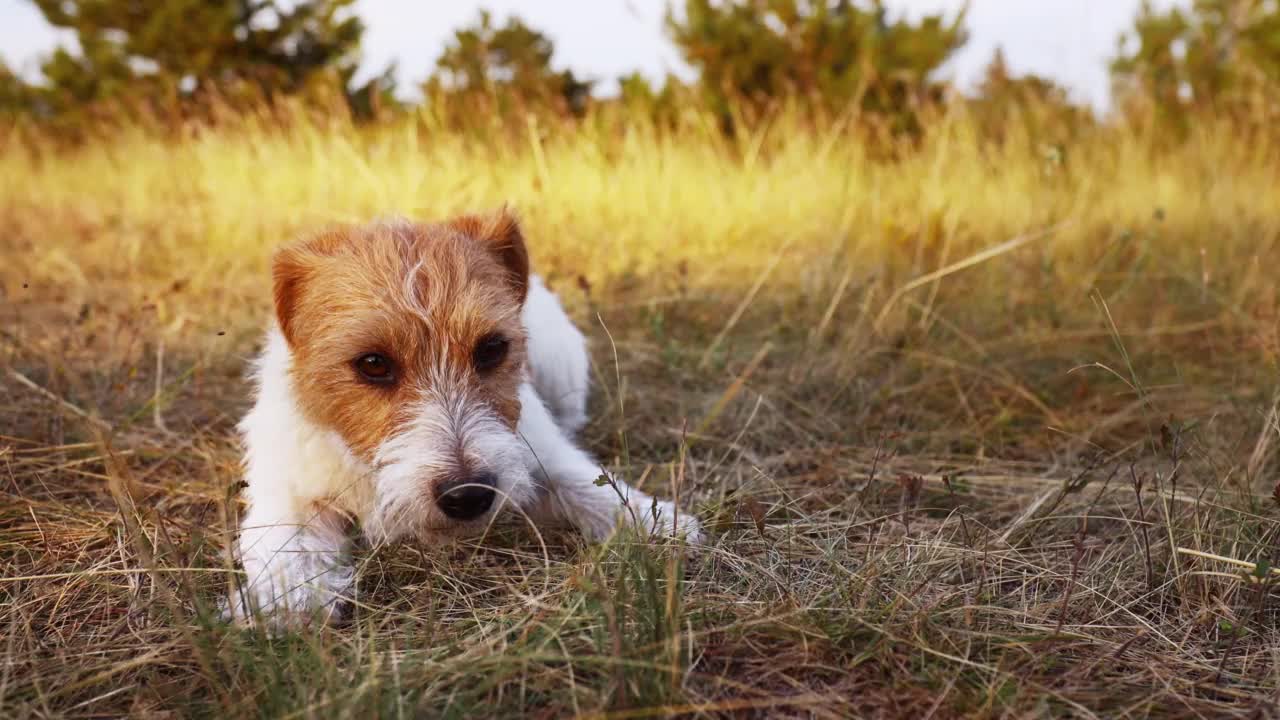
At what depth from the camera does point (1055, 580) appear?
6.88ft

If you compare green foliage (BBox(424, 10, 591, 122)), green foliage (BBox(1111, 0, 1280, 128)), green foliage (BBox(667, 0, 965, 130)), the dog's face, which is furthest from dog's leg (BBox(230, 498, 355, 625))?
green foliage (BBox(667, 0, 965, 130))

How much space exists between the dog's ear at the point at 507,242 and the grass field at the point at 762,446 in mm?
676

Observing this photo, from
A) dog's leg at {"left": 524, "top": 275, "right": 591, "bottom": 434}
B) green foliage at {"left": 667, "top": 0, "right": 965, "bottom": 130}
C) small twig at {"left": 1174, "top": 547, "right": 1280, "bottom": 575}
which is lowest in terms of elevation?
small twig at {"left": 1174, "top": 547, "right": 1280, "bottom": 575}

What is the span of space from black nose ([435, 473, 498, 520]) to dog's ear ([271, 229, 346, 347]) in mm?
783

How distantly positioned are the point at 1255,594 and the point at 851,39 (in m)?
15.5

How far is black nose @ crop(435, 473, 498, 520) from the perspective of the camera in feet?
6.63

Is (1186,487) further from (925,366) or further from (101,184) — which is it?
(101,184)

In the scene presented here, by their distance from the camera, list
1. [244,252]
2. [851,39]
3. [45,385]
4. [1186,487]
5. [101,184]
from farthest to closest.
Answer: [851,39], [101,184], [244,252], [45,385], [1186,487]

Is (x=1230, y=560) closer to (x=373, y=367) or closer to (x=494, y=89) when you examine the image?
(x=373, y=367)

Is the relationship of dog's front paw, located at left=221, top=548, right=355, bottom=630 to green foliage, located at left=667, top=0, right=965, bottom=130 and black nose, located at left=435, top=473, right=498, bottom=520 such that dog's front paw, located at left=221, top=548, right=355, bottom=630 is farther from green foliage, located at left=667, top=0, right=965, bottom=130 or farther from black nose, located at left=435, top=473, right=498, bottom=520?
green foliage, located at left=667, top=0, right=965, bottom=130

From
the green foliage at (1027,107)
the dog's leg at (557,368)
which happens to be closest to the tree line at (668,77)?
the green foliage at (1027,107)

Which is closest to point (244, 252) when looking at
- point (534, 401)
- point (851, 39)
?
point (534, 401)

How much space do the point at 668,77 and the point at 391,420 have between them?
21.6 ft

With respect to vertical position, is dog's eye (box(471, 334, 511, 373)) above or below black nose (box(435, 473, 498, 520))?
above
